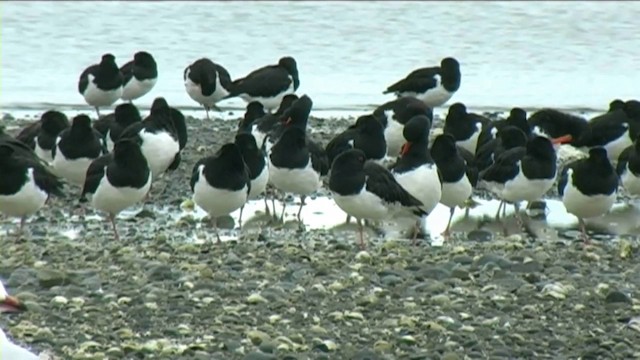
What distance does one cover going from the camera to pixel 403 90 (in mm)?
16828

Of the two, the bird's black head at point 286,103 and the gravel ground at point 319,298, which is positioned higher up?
the bird's black head at point 286,103

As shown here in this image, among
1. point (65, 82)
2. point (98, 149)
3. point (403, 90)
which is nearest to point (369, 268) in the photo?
point (98, 149)

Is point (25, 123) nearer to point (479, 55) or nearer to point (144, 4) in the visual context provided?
point (479, 55)

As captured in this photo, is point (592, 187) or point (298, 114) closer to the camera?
point (592, 187)

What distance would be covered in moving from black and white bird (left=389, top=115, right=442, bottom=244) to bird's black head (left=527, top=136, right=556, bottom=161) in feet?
3.10

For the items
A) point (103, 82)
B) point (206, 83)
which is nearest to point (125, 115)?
point (103, 82)

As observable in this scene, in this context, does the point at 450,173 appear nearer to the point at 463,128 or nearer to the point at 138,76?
the point at 463,128

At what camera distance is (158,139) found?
41.5 ft

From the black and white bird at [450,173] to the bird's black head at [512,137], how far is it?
3.49ft

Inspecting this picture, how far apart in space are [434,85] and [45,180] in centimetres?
679

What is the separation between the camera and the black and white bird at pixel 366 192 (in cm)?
1084

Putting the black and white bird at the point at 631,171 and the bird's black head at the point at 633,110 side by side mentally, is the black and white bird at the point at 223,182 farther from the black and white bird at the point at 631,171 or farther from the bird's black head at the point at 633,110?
the bird's black head at the point at 633,110

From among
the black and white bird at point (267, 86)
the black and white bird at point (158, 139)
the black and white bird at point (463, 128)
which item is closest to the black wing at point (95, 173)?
the black and white bird at point (158, 139)

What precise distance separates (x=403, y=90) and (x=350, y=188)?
6127 mm
